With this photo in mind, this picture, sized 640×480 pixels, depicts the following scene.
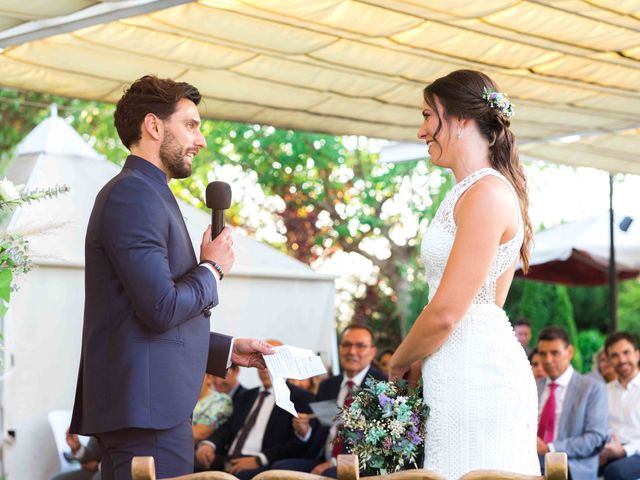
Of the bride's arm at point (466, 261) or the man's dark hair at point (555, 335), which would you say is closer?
the bride's arm at point (466, 261)

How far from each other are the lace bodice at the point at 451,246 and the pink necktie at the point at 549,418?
422cm

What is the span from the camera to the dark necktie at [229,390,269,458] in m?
8.52

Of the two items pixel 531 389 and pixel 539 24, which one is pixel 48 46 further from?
pixel 531 389

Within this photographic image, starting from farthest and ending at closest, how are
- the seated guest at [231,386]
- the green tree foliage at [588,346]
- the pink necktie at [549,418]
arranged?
the green tree foliage at [588,346] < the seated guest at [231,386] < the pink necktie at [549,418]

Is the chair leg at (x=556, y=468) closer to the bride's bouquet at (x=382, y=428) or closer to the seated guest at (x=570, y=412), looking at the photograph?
the bride's bouquet at (x=382, y=428)

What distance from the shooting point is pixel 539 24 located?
610 centimetres

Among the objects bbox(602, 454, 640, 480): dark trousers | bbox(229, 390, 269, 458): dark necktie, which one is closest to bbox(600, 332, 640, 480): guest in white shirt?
bbox(602, 454, 640, 480): dark trousers

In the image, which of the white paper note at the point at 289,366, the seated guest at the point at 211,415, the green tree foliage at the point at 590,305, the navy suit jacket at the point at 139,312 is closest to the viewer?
the navy suit jacket at the point at 139,312

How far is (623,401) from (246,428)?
2843 mm

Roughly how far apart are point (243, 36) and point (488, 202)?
326cm

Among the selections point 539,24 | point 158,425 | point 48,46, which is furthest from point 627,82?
point 158,425

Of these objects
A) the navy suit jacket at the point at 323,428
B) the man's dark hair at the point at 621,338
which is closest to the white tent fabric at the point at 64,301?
the navy suit jacket at the point at 323,428

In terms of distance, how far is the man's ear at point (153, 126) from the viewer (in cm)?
339

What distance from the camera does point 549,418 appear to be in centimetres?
741
